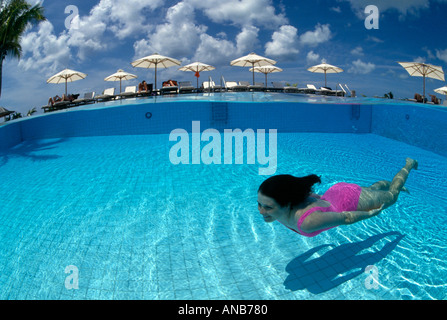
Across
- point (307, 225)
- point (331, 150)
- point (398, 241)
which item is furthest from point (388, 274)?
point (331, 150)

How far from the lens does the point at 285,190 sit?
184 cm

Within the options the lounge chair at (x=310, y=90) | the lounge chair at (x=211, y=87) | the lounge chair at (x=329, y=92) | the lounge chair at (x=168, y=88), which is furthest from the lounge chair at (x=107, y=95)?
the lounge chair at (x=329, y=92)

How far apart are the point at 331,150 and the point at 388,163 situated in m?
1.25

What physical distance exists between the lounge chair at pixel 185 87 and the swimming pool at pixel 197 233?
25.0 ft

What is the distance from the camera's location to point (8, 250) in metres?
3.06

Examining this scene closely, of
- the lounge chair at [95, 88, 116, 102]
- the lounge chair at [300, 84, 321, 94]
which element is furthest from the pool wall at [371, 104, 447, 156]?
the lounge chair at [95, 88, 116, 102]

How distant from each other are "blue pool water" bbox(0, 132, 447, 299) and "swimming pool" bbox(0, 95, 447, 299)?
0.01 metres

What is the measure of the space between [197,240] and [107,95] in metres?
12.4

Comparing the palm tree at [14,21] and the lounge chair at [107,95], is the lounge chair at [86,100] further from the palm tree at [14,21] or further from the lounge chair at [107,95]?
the palm tree at [14,21]

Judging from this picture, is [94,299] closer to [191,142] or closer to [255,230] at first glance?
[255,230]

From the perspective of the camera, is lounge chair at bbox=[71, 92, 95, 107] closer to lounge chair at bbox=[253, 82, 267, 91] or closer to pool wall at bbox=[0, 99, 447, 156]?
pool wall at bbox=[0, 99, 447, 156]

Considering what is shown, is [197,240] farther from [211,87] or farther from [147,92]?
[211,87]

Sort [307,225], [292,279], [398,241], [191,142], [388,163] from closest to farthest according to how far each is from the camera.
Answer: [307,225] < [292,279] < [398,241] < [388,163] < [191,142]

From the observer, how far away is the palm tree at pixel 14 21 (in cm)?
1333
